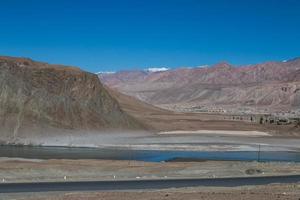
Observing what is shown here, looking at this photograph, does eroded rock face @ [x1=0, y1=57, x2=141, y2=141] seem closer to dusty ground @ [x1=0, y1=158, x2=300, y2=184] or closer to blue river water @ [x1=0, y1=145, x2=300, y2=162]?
blue river water @ [x1=0, y1=145, x2=300, y2=162]

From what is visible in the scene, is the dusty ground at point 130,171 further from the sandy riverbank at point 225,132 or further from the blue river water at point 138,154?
the sandy riverbank at point 225,132

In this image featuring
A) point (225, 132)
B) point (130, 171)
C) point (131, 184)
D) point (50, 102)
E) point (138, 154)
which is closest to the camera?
point (131, 184)

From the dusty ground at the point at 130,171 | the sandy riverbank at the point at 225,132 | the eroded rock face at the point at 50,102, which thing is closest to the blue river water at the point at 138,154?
the eroded rock face at the point at 50,102

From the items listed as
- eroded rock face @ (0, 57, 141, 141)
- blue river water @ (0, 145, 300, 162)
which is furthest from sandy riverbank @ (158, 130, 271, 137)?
blue river water @ (0, 145, 300, 162)

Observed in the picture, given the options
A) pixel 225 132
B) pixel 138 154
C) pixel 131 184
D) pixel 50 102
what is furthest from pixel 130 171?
pixel 225 132

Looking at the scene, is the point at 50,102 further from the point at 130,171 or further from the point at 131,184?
the point at 131,184

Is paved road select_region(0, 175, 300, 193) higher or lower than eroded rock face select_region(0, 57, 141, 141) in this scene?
lower
